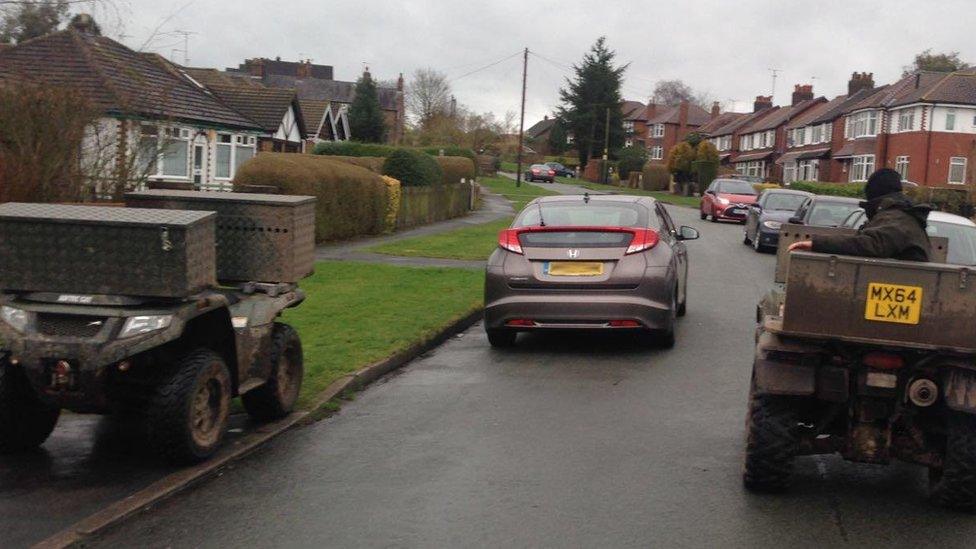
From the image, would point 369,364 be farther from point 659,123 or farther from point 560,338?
point 659,123

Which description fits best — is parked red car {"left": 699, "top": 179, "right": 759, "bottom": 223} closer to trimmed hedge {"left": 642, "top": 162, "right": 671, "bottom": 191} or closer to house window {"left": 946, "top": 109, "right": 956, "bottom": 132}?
house window {"left": 946, "top": 109, "right": 956, "bottom": 132}

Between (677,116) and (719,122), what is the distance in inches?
192

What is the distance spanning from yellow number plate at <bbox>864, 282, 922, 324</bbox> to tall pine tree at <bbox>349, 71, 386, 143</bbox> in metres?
69.1

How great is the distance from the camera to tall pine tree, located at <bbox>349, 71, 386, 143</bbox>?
241 ft

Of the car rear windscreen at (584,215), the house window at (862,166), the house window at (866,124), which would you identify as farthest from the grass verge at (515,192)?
the car rear windscreen at (584,215)

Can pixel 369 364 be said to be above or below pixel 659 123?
below

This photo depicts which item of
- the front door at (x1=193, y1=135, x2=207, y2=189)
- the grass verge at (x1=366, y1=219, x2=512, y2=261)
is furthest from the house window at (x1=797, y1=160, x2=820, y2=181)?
the grass verge at (x1=366, y1=219, x2=512, y2=261)

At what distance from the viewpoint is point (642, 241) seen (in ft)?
34.1

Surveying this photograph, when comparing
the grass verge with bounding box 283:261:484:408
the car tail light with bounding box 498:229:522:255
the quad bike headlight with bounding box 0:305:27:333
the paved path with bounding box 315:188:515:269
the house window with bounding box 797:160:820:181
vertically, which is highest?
the house window with bounding box 797:160:820:181

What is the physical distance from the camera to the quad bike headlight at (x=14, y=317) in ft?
19.3

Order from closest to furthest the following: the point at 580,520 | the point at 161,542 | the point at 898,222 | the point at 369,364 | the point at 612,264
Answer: the point at 161,542
the point at 580,520
the point at 898,222
the point at 369,364
the point at 612,264

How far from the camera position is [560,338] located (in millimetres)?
11617

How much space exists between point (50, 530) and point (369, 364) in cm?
437

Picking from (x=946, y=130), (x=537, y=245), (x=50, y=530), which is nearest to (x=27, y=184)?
(x=537, y=245)
